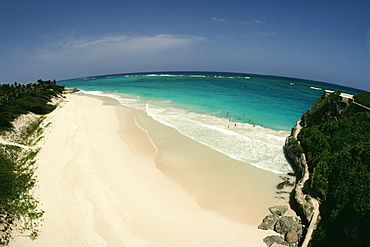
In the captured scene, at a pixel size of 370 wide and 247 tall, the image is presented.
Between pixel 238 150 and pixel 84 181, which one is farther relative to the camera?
pixel 238 150

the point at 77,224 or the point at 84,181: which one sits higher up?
the point at 84,181

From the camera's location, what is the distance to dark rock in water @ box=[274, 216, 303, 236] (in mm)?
9125

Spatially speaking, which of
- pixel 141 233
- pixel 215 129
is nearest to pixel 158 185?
pixel 141 233

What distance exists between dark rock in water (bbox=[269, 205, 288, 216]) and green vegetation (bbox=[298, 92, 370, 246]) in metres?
1.95

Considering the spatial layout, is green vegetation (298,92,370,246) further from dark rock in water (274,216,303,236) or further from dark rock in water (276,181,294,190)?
dark rock in water (276,181,294,190)

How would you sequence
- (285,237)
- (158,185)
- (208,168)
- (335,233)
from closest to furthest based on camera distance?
(335,233), (285,237), (158,185), (208,168)

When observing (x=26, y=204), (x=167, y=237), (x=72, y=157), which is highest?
(x=72, y=157)

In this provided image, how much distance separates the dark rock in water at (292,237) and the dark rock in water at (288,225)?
0.78 ft

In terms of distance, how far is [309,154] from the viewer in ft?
43.6

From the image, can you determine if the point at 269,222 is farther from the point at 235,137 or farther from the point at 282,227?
the point at 235,137

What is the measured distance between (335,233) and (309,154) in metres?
6.88

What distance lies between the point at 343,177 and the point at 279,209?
362cm

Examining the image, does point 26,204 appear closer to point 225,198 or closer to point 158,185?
point 158,185

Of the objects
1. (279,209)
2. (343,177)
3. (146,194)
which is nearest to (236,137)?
(279,209)
